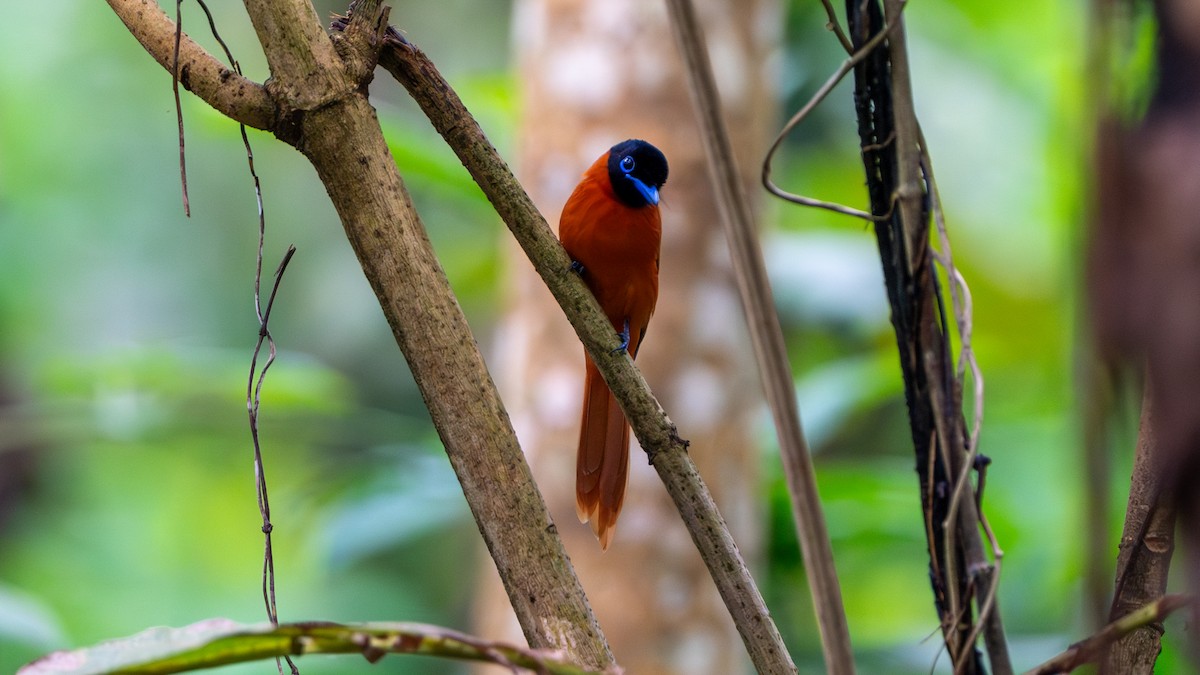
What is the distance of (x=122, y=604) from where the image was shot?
7.14 metres

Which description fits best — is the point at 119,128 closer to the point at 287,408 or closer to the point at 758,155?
the point at 287,408

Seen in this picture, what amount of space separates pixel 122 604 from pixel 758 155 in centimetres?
561

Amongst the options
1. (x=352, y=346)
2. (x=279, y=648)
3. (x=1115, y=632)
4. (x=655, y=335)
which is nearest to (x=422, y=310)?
(x=279, y=648)

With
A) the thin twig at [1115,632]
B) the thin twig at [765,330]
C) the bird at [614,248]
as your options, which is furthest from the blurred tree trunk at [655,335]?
the thin twig at [765,330]

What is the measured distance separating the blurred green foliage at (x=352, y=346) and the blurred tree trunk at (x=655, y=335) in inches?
15.1

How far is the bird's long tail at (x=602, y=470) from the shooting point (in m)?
2.23

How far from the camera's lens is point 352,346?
6.98m

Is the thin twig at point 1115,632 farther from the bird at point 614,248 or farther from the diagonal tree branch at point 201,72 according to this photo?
the bird at point 614,248

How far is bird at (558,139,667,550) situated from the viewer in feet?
7.61

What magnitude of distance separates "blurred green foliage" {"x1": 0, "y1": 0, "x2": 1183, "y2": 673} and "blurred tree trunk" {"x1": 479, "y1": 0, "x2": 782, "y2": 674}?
0.38 metres

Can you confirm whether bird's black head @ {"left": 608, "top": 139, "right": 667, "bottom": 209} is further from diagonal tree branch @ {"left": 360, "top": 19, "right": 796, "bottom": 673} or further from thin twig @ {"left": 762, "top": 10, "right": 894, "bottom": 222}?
thin twig @ {"left": 762, "top": 10, "right": 894, "bottom": 222}

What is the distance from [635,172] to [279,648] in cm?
170

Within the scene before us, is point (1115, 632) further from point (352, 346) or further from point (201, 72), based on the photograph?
point (352, 346)

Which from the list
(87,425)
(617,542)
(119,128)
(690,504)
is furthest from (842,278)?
(119,128)
